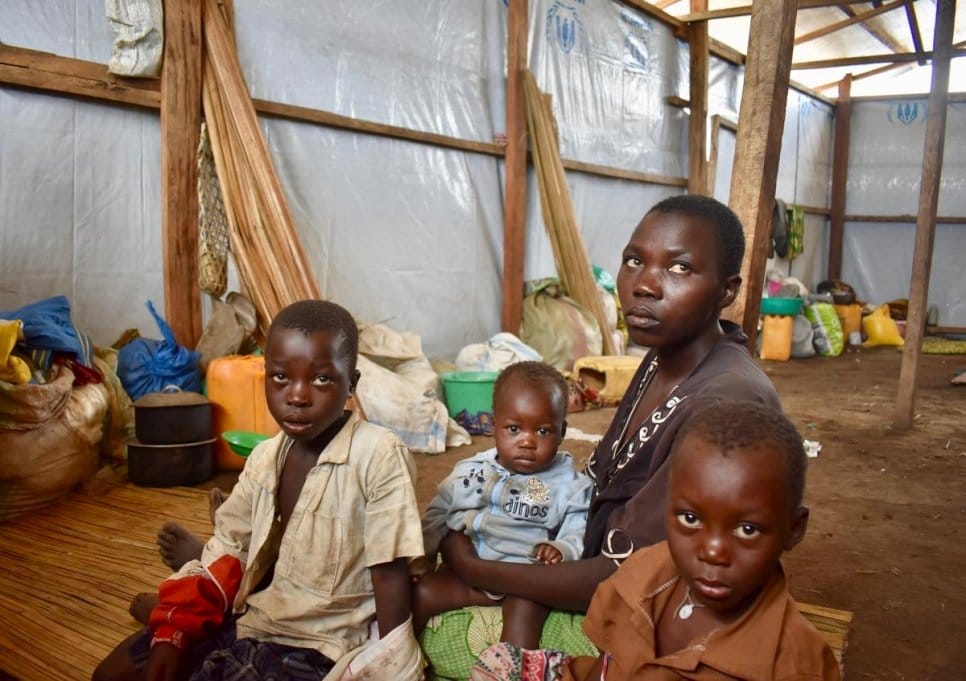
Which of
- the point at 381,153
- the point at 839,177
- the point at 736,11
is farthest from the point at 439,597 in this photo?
the point at 839,177

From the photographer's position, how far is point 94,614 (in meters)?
2.33

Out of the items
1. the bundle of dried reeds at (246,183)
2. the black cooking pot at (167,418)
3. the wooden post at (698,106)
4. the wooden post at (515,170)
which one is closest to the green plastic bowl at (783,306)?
the wooden post at (698,106)

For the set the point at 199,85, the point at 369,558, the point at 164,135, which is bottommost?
the point at 369,558

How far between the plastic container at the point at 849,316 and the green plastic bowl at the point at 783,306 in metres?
1.78

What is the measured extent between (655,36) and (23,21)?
6419 mm

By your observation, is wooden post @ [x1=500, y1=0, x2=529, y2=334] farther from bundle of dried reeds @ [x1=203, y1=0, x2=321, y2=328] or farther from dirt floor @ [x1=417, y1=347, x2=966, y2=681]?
bundle of dried reeds @ [x1=203, y1=0, x2=321, y2=328]

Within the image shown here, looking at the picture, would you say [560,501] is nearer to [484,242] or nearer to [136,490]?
[136,490]

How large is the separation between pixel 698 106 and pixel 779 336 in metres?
2.81

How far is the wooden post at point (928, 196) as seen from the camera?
17.0ft

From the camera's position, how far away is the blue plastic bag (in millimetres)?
3934

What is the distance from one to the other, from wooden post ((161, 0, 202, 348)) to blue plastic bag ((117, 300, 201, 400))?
18 centimetres

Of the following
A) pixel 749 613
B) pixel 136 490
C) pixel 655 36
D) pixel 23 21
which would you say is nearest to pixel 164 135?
pixel 23 21

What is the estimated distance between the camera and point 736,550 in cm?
114

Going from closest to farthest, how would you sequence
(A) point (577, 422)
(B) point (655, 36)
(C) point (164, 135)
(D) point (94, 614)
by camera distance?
(D) point (94, 614), (C) point (164, 135), (A) point (577, 422), (B) point (655, 36)
